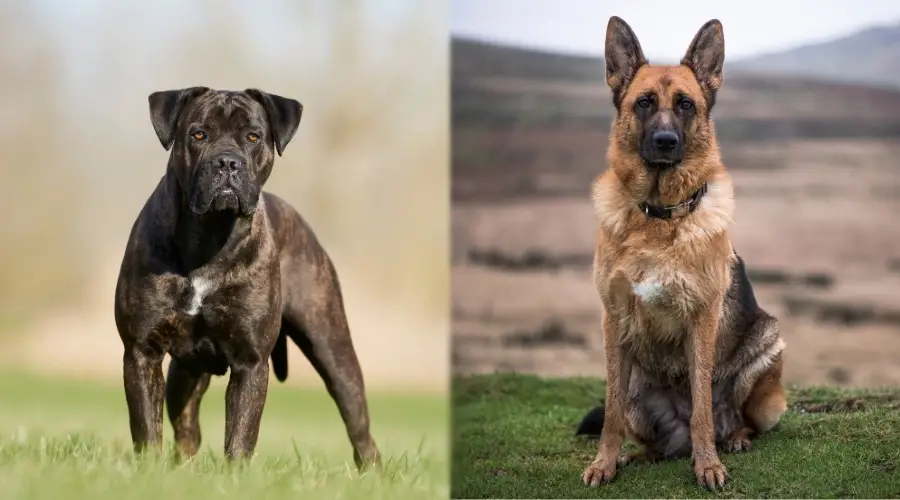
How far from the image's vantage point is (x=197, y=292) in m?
4.62

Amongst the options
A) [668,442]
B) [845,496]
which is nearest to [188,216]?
[668,442]

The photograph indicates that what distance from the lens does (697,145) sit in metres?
4.66

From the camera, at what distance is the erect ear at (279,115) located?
4.80 m

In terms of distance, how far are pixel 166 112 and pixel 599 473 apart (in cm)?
215

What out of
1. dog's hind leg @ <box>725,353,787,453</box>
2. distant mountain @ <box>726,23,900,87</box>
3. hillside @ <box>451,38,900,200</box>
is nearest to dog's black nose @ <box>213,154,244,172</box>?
hillside @ <box>451,38,900,200</box>

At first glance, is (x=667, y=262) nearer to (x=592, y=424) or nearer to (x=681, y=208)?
(x=681, y=208)

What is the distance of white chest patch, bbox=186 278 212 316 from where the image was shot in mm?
4613

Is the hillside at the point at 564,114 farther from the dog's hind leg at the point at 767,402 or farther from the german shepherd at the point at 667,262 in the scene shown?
the dog's hind leg at the point at 767,402

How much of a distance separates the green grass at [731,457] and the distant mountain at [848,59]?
1.31 m

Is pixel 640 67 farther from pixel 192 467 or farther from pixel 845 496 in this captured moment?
pixel 192 467

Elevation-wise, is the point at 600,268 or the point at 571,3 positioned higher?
the point at 571,3

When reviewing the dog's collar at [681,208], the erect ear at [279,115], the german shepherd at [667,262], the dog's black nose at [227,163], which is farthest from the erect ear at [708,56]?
the dog's black nose at [227,163]

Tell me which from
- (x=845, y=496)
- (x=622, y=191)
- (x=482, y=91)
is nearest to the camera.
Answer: (x=845, y=496)

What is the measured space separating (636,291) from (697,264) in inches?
10.0
